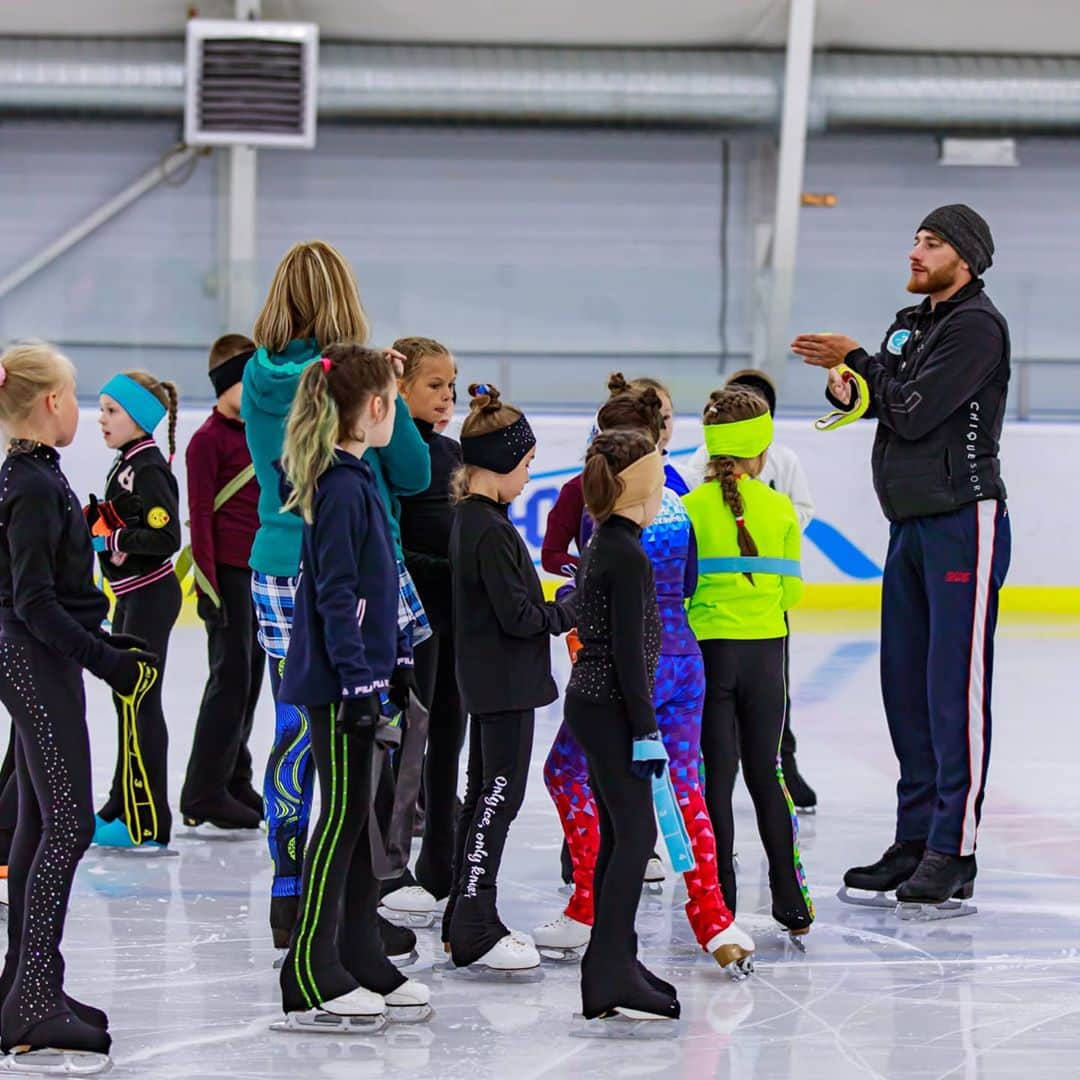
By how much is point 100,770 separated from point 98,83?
8.05 m

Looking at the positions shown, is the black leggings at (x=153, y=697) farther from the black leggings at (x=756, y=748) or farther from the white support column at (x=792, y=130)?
the white support column at (x=792, y=130)

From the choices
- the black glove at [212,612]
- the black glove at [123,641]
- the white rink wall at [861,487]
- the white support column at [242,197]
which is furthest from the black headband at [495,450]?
the white support column at [242,197]

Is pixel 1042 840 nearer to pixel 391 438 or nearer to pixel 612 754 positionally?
pixel 612 754

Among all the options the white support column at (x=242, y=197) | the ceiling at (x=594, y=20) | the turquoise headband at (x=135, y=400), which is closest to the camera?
the turquoise headband at (x=135, y=400)

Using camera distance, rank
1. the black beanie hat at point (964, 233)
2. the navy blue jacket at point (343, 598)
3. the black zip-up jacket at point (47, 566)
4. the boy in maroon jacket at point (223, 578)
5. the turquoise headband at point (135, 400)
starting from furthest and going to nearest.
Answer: the boy in maroon jacket at point (223, 578), the turquoise headband at point (135, 400), the black beanie hat at point (964, 233), the navy blue jacket at point (343, 598), the black zip-up jacket at point (47, 566)

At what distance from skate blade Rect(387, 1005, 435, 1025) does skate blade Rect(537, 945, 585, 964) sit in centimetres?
49

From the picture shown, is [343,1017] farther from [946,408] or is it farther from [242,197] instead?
[242,197]

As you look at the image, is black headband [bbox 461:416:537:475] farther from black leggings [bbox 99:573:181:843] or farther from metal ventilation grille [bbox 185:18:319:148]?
metal ventilation grille [bbox 185:18:319:148]

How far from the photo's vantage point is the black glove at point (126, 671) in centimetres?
309

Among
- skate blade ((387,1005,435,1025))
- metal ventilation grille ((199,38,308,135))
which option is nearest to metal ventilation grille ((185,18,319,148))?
metal ventilation grille ((199,38,308,135))

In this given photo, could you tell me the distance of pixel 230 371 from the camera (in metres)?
4.65

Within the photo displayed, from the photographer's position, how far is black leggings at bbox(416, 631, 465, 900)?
4.07 meters

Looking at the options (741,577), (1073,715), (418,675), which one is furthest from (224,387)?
(1073,715)

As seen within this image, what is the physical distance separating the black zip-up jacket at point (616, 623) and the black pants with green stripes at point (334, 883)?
0.45 metres
